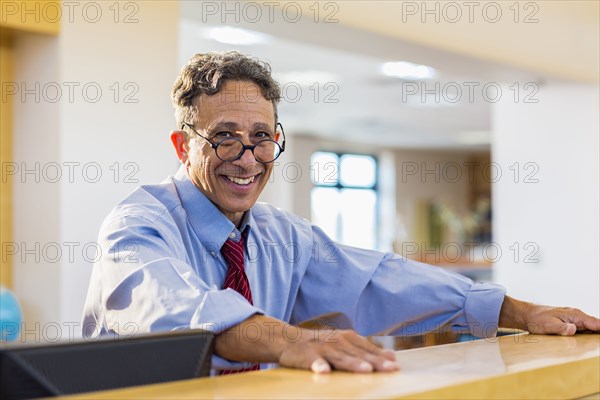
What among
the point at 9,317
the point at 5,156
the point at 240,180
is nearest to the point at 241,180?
the point at 240,180

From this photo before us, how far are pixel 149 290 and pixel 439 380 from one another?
0.47 m

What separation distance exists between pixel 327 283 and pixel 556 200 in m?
2.93

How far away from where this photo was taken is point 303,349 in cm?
113

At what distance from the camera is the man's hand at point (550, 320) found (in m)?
1.65

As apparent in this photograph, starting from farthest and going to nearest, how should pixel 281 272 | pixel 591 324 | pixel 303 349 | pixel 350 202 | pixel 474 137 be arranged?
pixel 350 202, pixel 474 137, pixel 281 272, pixel 591 324, pixel 303 349

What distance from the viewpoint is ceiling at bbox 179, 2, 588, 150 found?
3.30 metres

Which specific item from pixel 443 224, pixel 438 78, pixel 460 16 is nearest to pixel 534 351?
pixel 460 16

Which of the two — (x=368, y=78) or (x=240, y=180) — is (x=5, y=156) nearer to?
(x=240, y=180)

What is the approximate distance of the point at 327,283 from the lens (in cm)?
198

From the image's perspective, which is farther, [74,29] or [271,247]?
[74,29]

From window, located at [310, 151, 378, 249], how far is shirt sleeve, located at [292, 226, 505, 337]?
9.42 m

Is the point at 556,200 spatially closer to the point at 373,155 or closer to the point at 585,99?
the point at 585,99

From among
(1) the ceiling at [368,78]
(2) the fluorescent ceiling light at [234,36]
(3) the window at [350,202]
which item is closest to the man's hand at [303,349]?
(1) the ceiling at [368,78]

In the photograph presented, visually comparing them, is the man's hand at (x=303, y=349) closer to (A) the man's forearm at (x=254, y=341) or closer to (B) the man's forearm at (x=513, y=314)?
(A) the man's forearm at (x=254, y=341)
